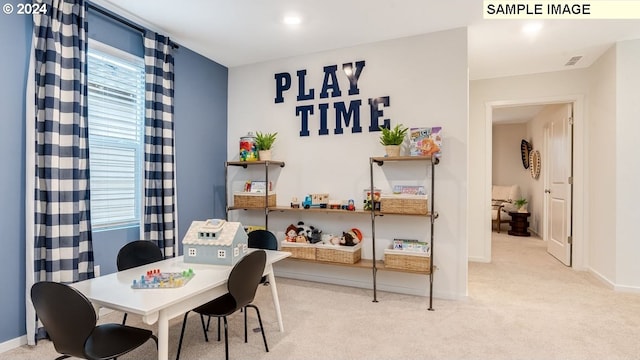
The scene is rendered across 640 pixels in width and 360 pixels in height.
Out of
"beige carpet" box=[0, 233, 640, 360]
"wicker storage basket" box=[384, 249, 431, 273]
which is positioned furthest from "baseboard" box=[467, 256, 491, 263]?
"wicker storage basket" box=[384, 249, 431, 273]

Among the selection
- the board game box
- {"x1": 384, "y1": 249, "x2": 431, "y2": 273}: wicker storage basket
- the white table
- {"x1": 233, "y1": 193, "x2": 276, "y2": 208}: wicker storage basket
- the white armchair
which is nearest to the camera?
the white table

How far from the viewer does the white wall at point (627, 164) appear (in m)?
3.44

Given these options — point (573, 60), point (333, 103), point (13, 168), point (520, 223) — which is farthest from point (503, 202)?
point (13, 168)

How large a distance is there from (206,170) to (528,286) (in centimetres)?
384

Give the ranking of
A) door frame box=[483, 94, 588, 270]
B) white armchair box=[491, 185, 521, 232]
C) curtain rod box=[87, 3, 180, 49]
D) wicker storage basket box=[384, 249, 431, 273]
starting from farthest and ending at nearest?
white armchair box=[491, 185, 521, 232] → door frame box=[483, 94, 588, 270] → wicker storage basket box=[384, 249, 431, 273] → curtain rod box=[87, 3, 180, 49]

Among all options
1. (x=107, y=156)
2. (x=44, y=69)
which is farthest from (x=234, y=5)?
(x=107, y=156)

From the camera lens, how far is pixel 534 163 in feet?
22.8

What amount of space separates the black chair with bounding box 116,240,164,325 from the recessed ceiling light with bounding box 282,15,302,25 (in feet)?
7.30

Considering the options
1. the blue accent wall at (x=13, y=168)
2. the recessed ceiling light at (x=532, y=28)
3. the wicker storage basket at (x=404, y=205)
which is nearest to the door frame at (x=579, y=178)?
the recessed ceiling light at (x=532, y=28)

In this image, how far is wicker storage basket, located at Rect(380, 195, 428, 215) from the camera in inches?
122

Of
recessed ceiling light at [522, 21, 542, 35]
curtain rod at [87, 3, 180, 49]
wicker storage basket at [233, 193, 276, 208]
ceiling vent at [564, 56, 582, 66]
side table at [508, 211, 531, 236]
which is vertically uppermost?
recessed ceiling light at [522, 21, 542, 35]

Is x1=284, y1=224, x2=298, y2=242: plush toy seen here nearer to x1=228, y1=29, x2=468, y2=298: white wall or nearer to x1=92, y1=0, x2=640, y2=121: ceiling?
x1=228, y1=29, x2=468, y2=298: white wall

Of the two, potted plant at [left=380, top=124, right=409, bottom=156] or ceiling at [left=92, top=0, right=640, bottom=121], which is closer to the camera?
ceiling at [left=92, top=0, right=640, bottom=121]

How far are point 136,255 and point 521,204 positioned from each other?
713 cm
